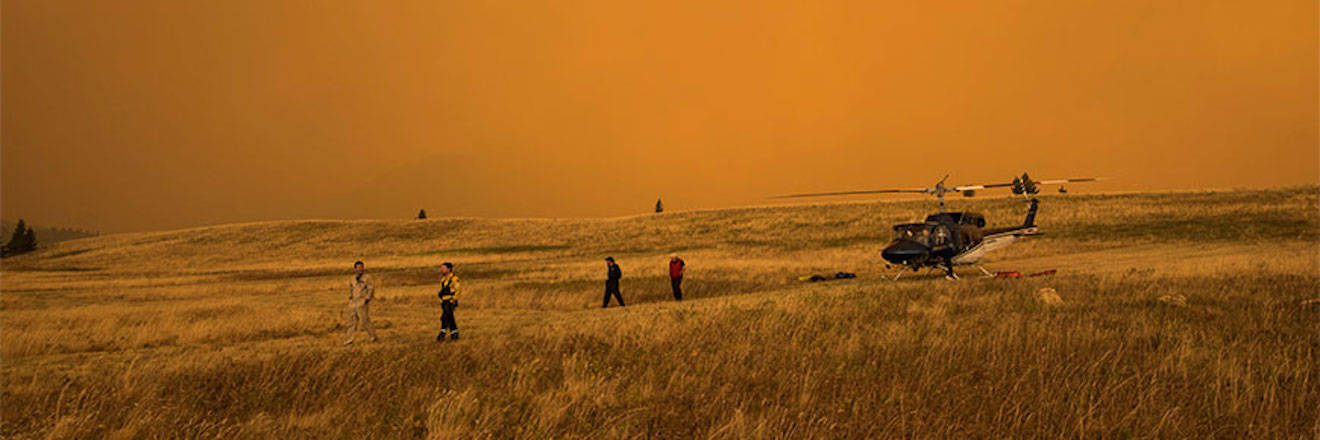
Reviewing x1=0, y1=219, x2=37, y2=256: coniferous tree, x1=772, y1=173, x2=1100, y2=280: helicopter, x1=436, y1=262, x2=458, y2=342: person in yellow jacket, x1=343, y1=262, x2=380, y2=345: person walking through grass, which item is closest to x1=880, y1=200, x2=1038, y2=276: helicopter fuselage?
x1=772, y1=173, x2=1100, y2=280: helicopter

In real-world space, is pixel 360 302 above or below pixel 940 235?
below

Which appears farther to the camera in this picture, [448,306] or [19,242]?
[19,242]

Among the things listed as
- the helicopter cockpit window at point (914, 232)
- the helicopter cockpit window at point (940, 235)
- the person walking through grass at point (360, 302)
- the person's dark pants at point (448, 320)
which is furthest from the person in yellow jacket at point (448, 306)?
the helicopter cockpit window at point (940, 235)

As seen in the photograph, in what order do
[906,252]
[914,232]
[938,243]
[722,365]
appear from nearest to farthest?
1. [722,365]
2. [906,252]
3. [938,243]
4. [914,232]

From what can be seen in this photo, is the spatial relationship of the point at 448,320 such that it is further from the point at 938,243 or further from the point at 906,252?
the point at 938,243

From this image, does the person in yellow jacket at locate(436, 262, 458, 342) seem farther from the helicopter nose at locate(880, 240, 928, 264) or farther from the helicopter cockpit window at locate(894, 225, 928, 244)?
the helicopter cockpit window at locate(894, 225, 928, 244)

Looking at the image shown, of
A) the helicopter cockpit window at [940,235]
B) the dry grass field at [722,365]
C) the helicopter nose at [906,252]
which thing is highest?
the helicopter cockpit window at [940,235]

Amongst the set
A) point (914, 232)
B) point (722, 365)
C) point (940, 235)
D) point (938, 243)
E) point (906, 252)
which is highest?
point (914, 232)

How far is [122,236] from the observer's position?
100 meters

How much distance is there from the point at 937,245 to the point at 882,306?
870cm

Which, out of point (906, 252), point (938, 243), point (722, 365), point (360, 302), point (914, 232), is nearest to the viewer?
point (722, 365)

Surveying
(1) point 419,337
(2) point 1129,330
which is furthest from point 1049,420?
(1) point 419,337

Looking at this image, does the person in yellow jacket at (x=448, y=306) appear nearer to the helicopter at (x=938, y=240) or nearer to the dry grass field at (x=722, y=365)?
the dry grass field at (x=722, y=365)

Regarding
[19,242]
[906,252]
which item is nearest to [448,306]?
[906,252]
